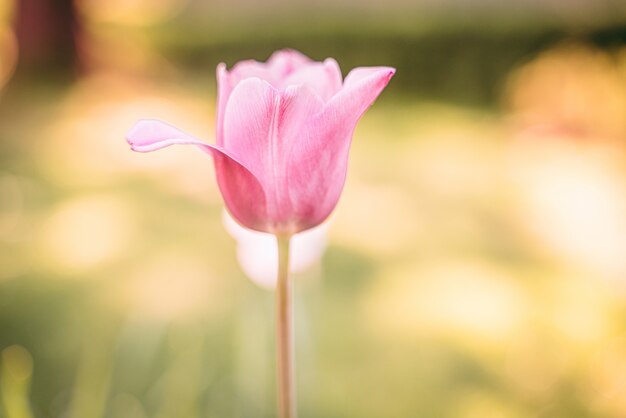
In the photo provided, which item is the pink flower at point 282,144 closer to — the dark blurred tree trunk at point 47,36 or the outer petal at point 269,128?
the outer petal at point 269,128

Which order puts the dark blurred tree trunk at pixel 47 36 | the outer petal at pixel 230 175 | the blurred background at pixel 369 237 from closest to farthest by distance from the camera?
the outer petal at pixel 230 175 < the blurred background at pixel 369 237 < the dark blurred tree trunk at pixel 47 36

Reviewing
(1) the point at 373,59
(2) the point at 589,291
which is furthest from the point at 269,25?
(2) the point at 589,291

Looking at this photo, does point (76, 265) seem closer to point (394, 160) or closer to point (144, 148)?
point (394, 160)

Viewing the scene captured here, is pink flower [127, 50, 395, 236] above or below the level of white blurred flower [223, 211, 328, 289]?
above

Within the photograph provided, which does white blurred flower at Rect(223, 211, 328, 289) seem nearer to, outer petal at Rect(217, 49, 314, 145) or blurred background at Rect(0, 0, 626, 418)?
blurred background at Rect(0, 0, 626, 418)

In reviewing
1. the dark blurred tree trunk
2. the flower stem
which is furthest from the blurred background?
the flower stem

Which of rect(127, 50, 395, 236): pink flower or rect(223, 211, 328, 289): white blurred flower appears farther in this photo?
rect(223, 211, 328, 289): white blurred flower

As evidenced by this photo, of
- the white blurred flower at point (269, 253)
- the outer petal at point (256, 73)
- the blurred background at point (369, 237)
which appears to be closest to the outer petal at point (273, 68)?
the outer petal at point (256, 73)

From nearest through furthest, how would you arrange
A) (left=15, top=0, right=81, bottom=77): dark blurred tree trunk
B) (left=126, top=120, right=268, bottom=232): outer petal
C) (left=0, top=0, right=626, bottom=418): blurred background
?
(left=126, top=120, right=268, bottom=232): outer petal
(left=0, top=0, right=626, bottom=418): blurred background
(left=15, top=0, right=81, bottom=77): dark blurred tree trunk
